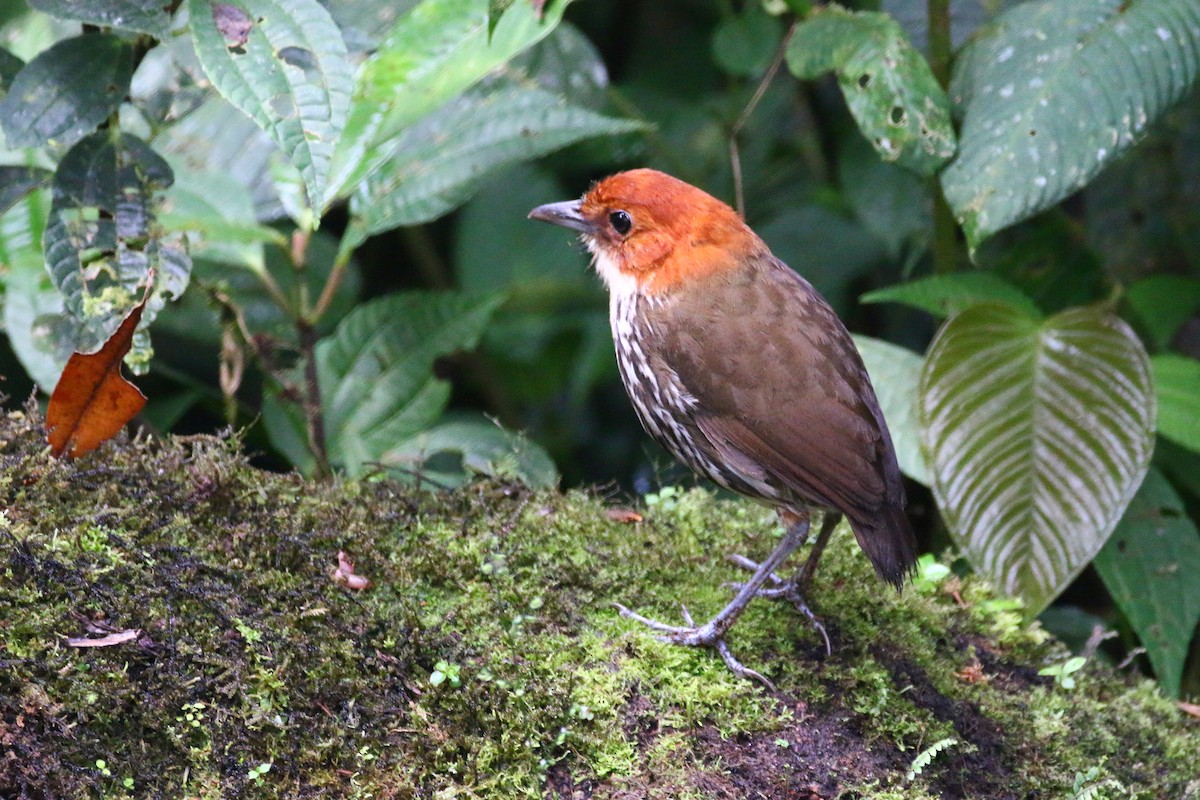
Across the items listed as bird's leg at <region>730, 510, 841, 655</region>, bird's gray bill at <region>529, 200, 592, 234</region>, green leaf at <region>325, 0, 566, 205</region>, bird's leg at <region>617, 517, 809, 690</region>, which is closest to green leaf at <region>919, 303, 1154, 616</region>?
bird's leg at <region>730, 510, 841, 655</region>

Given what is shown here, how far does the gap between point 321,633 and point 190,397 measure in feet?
6.03

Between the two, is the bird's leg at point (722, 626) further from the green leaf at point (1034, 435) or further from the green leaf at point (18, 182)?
the green leaf at point (18, 182)

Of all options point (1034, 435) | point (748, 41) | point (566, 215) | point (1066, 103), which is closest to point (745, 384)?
point (566, 215)

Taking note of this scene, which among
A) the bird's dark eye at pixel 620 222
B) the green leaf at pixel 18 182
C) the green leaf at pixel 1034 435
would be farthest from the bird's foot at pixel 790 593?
the green leaf at pixel 18 182

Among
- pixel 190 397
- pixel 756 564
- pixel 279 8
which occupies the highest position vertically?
pixel 279 8

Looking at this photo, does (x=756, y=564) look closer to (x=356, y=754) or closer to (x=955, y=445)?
(x=955, y=445)

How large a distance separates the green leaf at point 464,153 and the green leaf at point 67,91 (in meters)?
0.85

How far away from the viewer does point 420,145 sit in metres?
3.51

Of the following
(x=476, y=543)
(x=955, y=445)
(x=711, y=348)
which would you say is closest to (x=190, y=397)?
(x=476, y=543)

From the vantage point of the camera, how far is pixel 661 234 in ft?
9.51

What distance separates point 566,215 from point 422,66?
1.77ft

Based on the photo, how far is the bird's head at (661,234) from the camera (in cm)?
284

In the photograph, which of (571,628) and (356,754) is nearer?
(356,754)

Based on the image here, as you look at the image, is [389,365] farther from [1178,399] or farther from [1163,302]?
[1163,302]
